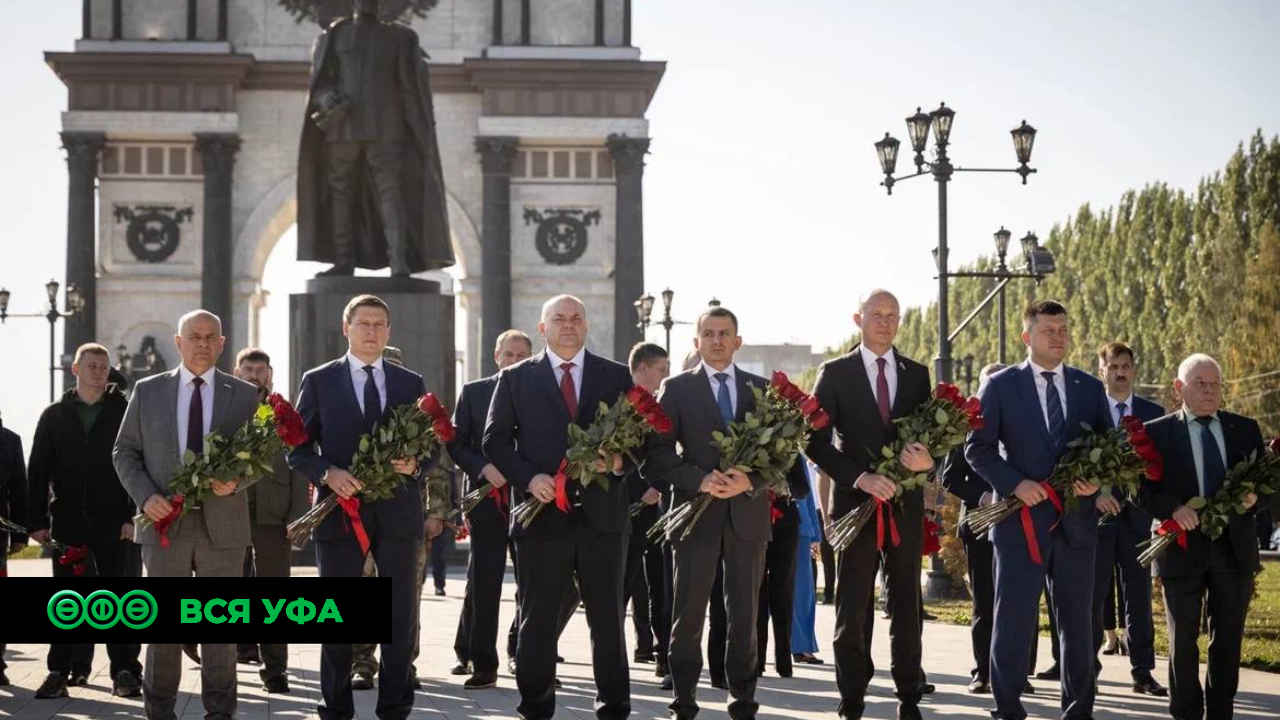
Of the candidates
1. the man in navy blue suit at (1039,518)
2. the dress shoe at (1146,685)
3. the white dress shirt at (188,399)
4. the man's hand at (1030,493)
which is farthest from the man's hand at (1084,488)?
the white dress shirt at (188,399)

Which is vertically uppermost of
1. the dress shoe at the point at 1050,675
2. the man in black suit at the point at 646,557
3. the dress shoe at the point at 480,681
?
the man in black suit at the point at 646,557

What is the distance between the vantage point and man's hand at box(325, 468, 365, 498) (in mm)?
9633

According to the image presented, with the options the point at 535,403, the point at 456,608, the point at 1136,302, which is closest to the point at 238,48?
the point at 1136,302

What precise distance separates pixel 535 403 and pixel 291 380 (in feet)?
35.3

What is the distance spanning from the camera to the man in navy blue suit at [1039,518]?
1002 cm

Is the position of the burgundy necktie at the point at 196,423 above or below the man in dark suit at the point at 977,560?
above

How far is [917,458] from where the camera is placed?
986cm

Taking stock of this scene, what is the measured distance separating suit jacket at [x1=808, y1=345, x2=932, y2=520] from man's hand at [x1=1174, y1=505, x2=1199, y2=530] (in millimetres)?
1399

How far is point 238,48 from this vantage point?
2144 inches

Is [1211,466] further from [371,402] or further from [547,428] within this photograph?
[371,402]

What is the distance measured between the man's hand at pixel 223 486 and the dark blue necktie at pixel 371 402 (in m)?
0.81

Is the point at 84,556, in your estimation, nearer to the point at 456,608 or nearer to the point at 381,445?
the point at 381,445

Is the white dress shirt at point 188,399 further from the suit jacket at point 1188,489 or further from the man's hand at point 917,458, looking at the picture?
the suit jacket at point 1188,489

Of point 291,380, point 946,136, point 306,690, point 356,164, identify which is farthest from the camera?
point 946,136
